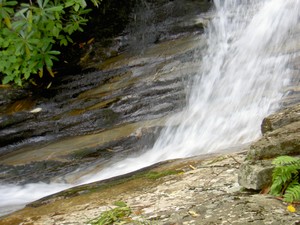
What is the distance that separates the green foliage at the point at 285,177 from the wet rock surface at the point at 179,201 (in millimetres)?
69

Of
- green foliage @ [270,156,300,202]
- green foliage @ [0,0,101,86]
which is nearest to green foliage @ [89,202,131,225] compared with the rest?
green foliage @ [270,156,300,202]

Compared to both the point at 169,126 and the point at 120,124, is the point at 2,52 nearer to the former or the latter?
the point at 120,124

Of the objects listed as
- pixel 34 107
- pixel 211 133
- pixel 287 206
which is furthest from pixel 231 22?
pixel 287 206

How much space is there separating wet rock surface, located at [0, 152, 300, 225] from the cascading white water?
118 cm

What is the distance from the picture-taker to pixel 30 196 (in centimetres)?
490

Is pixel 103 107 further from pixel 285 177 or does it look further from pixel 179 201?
pixel 285 177

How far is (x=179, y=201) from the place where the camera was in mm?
2801

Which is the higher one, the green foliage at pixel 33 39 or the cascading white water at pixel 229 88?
the green foliage at pixel 33 39

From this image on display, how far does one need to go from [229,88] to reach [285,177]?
145 inches

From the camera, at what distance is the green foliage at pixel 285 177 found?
7.98ft

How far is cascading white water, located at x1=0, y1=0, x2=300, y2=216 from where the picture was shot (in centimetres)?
507

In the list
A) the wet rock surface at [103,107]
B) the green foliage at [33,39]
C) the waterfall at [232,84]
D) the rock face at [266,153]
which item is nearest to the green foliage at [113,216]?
the rock face at [266,153]

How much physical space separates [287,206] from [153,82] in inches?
161

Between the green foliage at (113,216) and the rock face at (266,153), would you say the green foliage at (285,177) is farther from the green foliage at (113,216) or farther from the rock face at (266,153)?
the green foliage at (113,216)
